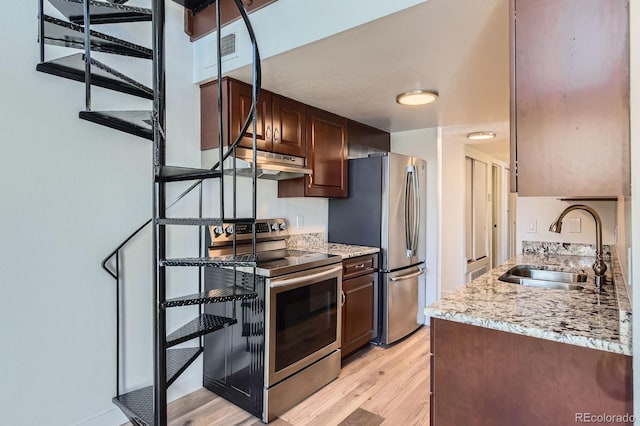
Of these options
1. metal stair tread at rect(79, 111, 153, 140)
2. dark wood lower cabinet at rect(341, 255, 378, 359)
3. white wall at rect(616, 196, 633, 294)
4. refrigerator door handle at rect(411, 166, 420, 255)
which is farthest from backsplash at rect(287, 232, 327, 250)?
Result: white wall at rect(616, 196, 633, 294)

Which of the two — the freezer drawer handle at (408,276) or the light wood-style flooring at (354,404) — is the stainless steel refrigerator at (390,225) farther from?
the light wood-style flooring at (354,404)

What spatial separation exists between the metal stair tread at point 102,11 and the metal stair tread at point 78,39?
0.11 meters

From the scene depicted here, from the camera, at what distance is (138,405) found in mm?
1856

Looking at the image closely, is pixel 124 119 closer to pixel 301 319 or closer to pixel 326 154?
pixel 301 319

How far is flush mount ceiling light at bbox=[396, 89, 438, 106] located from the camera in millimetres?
2670

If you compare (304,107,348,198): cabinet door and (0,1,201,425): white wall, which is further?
(304,107,348,198): cabinet door

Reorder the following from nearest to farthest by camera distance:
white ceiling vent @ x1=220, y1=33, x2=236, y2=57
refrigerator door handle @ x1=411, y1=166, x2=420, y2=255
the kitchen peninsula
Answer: the kitchen peninsula
white ceiling vent @ x1=220, y1=33, x2=236, y2=57
refrigerator door handle @ x1=411, y1=166, x2=420, y2=255

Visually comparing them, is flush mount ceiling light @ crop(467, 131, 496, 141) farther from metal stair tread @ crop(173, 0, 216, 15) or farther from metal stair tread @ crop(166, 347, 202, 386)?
metal stair tread @ crop(166, 347, 202, 386)

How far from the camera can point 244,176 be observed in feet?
9.11

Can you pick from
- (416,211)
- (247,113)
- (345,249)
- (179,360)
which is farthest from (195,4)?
(416,211)

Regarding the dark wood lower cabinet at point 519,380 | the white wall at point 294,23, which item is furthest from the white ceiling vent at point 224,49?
the dark wood lower cabinet at point 519,380

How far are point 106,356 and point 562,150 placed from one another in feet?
8.42

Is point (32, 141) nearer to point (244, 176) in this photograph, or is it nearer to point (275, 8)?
point (244, 176)

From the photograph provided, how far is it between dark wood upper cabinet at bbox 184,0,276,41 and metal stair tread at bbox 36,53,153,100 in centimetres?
86
